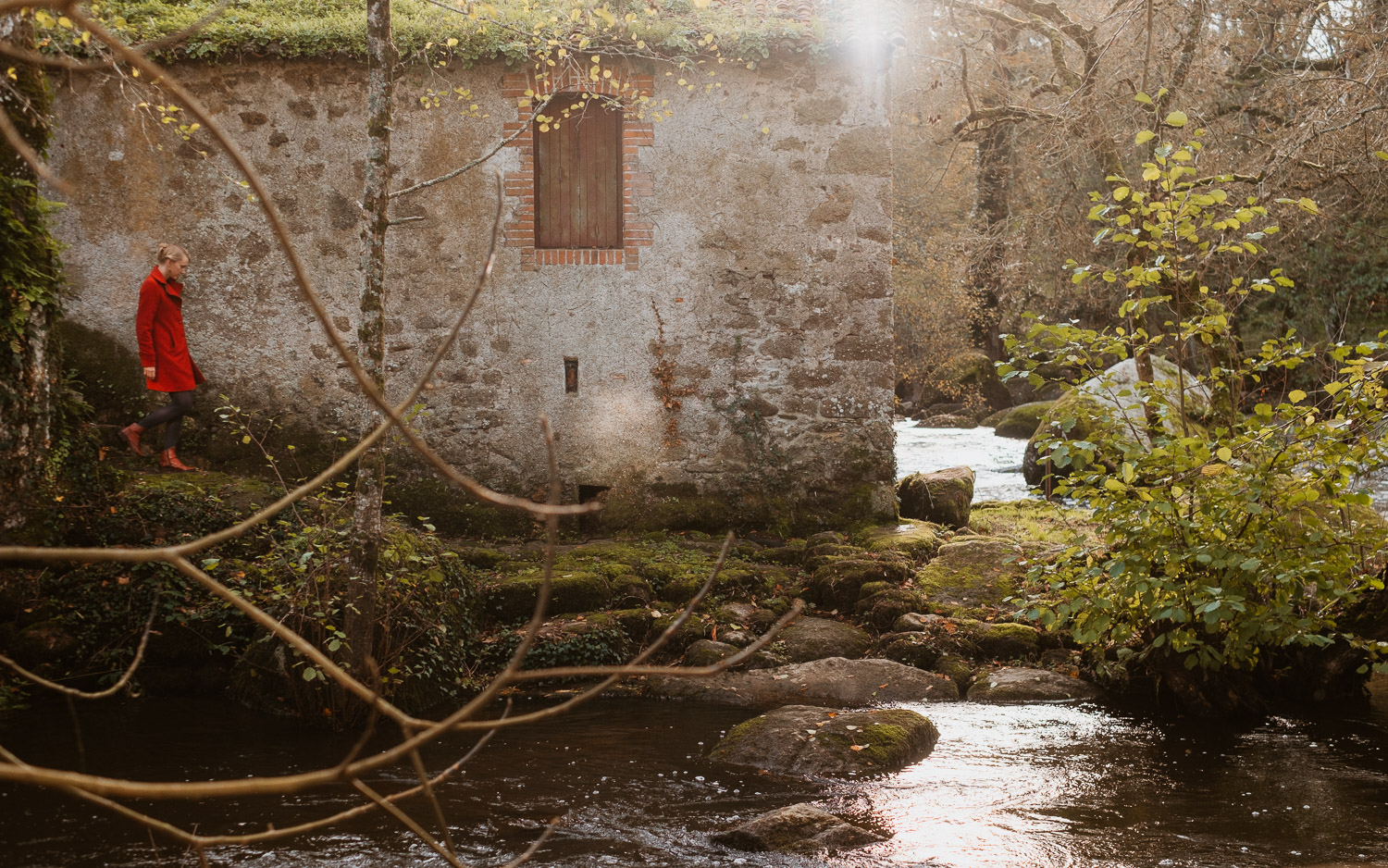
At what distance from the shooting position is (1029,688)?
243 inches

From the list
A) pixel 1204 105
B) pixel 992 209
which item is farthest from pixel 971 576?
pixel 992 209

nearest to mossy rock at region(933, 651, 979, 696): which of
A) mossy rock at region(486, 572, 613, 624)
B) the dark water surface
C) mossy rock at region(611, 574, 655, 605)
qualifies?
the dark water surface

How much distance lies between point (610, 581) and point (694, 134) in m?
3.81

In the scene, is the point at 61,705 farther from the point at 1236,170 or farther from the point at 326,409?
the point at 1236,170

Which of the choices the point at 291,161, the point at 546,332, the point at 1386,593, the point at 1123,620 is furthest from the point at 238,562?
the point at 1386,593

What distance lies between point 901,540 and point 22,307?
6339mm

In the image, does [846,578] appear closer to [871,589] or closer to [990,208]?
[871,589]

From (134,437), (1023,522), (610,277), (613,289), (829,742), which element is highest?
(610,277)

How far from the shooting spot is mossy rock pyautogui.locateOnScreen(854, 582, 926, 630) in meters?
7.11

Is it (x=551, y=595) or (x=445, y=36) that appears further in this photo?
(x=445, y=36)

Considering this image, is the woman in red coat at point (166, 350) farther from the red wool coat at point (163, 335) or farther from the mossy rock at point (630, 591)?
the mossy rock at point (630, 591)

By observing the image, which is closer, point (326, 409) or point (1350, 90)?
point (1350, 90)

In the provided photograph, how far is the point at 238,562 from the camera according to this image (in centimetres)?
594

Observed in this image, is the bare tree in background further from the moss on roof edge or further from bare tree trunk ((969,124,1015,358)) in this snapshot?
the moss on roof edge
